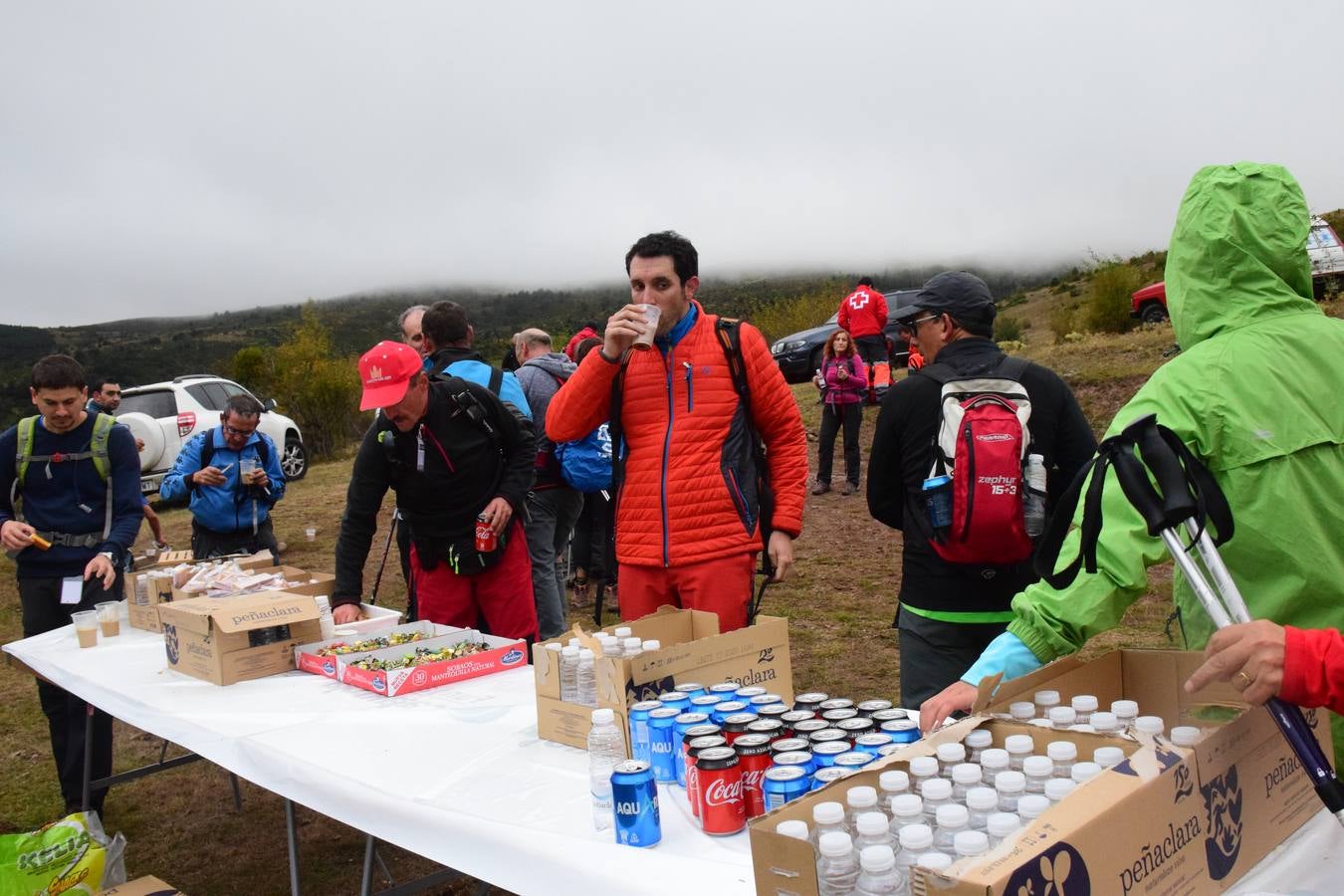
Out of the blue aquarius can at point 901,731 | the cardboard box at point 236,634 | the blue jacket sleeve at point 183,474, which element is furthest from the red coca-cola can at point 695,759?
the blue jacket sleeve at point 183,474

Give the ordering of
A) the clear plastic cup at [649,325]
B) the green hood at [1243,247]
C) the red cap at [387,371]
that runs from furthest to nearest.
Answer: the red cap at [387,371] → the clear plastic cup at [649,325] → the green hood at [1243,247]

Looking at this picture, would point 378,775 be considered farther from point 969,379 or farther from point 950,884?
point 969,379

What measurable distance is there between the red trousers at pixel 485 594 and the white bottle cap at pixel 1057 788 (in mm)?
2846

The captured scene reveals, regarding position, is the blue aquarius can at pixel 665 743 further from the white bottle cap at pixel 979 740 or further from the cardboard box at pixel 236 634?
the cardboard box at pixel 236 634

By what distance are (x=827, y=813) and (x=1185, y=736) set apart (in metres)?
0.59

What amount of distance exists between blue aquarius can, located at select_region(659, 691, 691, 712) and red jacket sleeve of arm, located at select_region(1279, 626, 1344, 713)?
1.09 m

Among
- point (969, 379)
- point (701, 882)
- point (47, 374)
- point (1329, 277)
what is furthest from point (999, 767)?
point (1329, 277)

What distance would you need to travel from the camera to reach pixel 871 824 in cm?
126

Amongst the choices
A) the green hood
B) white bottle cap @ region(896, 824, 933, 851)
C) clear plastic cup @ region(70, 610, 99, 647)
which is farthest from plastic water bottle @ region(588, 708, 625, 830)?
clear plastic cup @ region(70, 610, 99, 647)

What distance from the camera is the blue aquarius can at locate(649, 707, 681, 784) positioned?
2.03 metres

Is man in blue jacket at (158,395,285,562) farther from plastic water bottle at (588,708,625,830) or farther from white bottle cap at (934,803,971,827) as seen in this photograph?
white bottle cap at (934,803,971,827)

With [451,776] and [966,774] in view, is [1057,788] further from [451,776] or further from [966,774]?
[451,776]

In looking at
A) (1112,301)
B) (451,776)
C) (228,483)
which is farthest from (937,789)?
(1112,301)

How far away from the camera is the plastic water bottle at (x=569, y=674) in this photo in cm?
238
